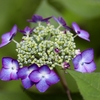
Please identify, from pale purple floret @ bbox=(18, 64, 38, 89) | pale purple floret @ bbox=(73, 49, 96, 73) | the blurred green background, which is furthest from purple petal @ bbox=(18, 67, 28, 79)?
the blurred green background

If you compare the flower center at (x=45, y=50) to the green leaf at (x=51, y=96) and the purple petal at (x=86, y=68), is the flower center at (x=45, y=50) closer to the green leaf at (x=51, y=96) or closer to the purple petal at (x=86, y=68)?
the purple petal at (x=86, y=68)

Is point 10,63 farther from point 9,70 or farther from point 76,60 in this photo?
point 76,60

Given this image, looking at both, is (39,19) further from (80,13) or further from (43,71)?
(80,13)

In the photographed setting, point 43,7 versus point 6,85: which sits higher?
point 43,7

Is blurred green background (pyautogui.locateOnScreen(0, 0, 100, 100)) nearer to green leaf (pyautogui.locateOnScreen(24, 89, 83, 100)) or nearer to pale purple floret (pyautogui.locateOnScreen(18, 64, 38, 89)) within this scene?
green leaf (pyautogui.locateOnScreen(24, 89, 83, 100))

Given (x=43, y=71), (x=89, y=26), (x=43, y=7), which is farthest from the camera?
(x=89, y=26)

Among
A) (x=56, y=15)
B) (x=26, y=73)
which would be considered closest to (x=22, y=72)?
(x=26, y=73)

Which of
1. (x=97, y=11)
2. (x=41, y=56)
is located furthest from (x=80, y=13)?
(x=41, y=56)
